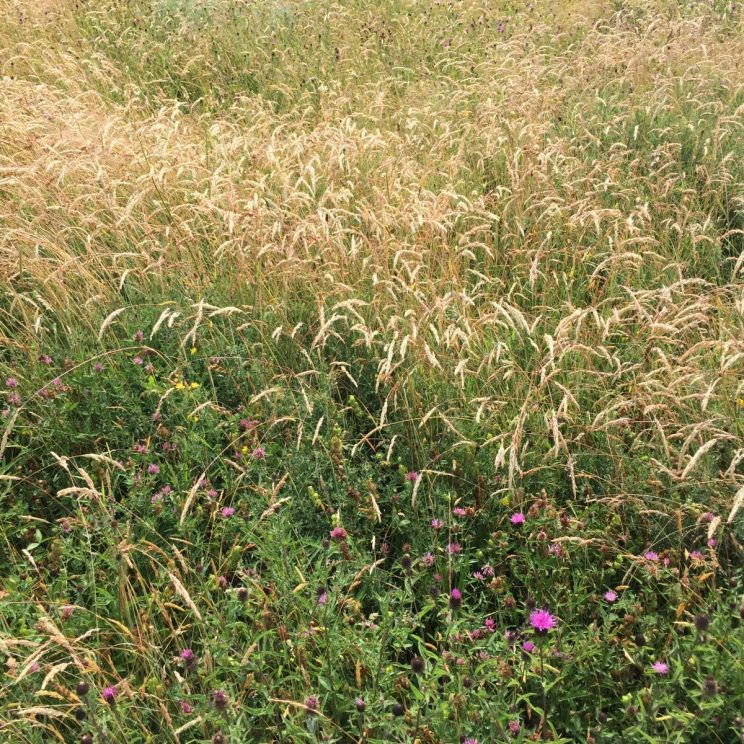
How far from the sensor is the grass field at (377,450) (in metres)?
1.86

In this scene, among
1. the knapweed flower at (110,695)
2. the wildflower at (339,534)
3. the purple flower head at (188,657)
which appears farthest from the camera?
the wildflower at (339,534)

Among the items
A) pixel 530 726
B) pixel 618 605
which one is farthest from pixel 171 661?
pixel 618 605

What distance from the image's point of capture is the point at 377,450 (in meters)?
2.76

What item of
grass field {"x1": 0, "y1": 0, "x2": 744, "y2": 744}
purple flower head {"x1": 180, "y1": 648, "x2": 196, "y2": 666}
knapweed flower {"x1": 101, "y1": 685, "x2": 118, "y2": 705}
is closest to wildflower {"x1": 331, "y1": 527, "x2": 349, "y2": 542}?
grass field {"x1": 0, "y1": 0, "x2": 744, "y2": 744}

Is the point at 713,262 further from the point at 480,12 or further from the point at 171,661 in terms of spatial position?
the point at 480,12

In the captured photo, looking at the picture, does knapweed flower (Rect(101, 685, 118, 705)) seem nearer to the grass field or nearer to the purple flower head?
the grass field

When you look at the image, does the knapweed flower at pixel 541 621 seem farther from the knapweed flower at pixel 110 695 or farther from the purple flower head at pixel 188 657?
the knapweed flower at pixel 110 695

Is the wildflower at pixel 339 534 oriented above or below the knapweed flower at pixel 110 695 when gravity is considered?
above

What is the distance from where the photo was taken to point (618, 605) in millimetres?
1984

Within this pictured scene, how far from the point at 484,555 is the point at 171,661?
3.25ft

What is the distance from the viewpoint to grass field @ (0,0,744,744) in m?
1.86

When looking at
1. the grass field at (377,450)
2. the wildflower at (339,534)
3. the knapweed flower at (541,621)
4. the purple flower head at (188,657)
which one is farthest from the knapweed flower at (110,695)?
the knapweed flower at (541,621)

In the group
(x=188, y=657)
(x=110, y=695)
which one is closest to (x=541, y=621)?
(x=188, y=657)

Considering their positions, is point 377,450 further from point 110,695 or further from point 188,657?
point 110,695
